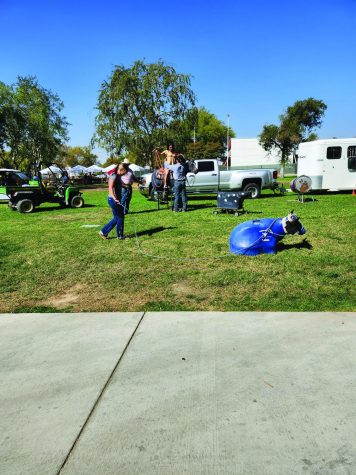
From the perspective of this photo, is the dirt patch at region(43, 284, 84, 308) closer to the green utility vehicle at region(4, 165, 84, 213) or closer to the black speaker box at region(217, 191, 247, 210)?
the black speaker box at region(217, 191, 247, 210)

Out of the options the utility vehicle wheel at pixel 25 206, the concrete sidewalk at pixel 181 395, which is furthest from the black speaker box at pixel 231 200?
the concrete sidewalk at pixel 181 395

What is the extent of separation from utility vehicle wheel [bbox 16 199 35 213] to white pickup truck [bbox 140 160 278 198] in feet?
16.0

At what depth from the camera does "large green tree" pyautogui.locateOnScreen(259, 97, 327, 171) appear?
52.0 metres

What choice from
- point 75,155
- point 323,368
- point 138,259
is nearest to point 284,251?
point 138,259

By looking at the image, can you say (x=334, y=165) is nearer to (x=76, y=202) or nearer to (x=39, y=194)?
(x=76, y=202)

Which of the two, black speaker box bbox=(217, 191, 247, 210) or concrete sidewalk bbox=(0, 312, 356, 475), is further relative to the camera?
black speaker box bbox=(217, 191, 247, 210)

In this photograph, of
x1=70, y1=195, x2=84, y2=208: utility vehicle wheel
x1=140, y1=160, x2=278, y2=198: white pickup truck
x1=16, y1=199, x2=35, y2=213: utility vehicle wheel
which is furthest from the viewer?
x1=140, y1=160, x2=278, y2=198: white pickup truck

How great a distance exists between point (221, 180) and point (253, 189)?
1459 millimetres

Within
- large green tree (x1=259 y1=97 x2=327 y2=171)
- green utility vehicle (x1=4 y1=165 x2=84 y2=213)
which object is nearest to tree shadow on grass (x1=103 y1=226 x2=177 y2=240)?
green utility vehicle (x1=4 y1=165 x2=84 y2=213)

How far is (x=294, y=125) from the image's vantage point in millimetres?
52875

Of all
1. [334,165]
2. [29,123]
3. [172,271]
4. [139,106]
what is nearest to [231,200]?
[172,271]

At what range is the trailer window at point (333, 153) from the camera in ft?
58.6

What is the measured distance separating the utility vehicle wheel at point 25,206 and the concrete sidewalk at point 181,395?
10.8 metres

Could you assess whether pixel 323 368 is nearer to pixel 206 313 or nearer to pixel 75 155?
pixel 206 313
